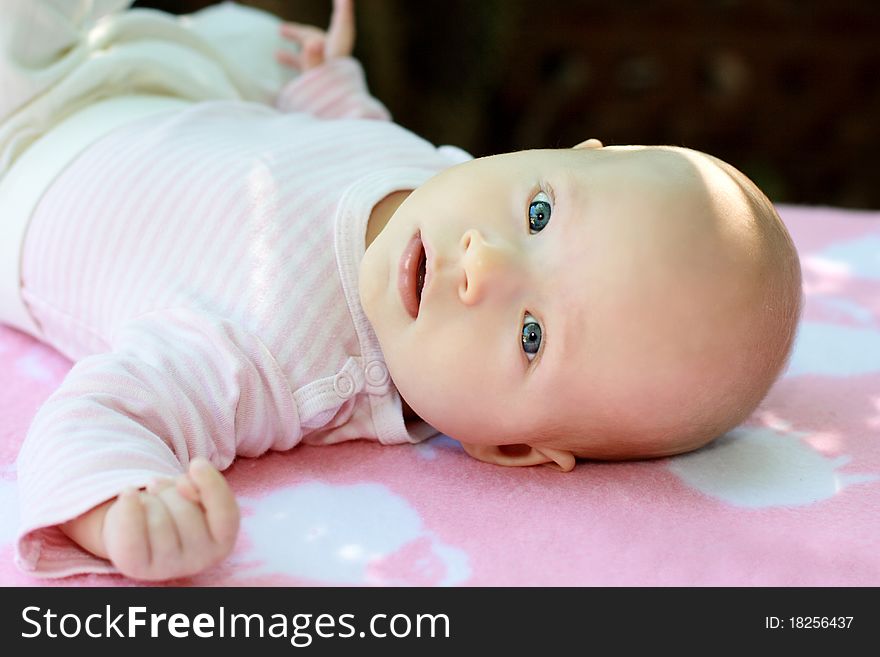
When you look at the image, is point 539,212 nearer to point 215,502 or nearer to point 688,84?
point 215,502

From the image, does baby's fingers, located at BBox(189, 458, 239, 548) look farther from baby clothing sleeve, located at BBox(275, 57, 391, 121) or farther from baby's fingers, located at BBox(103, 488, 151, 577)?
baby clothing sleeve, located at BBox(275, 57, 391, 121)

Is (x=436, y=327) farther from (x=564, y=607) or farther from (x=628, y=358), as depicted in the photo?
(x=564, y=607)

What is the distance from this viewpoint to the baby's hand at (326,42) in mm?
1887

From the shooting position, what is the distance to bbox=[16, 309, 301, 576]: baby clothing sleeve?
3.11 feet

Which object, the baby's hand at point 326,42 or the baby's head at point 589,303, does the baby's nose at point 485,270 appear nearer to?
the baby's head at point 589,303

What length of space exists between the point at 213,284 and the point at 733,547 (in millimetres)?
635

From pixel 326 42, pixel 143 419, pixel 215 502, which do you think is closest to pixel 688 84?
pixel 326 42

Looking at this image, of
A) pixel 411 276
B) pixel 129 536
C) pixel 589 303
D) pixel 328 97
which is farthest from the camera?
pixel 328 97

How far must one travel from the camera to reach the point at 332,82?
1.85 meters

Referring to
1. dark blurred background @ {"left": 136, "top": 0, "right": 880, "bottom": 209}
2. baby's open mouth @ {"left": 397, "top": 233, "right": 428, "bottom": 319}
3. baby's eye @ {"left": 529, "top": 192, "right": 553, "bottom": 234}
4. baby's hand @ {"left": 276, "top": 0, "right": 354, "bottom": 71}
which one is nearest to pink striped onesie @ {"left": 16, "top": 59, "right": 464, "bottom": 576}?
baby's open mouth @ {"left": 397, "top": 233, "right": 428, "bottom": 319}

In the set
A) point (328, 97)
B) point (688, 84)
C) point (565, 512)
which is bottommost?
point (688, 84)

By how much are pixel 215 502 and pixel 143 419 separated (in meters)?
0.21

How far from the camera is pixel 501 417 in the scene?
1.13 metres

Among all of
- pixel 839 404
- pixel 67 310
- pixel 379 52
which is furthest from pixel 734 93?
pixel 67 310
